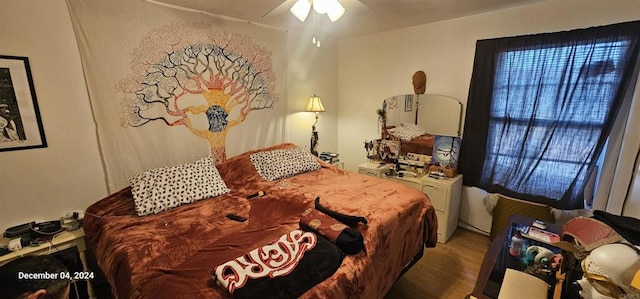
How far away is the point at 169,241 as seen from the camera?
1463 millimetres

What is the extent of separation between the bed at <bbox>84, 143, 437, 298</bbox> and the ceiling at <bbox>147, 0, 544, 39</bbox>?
4.50ft

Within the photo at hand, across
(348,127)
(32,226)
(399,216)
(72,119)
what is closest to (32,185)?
(32,226)

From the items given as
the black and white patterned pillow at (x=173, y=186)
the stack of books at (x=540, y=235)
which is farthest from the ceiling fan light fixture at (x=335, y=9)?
the stack of books at (x=540, y=235)

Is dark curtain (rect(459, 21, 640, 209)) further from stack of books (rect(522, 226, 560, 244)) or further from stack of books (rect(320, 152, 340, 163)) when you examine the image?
stack of books (rect(320, 152, 340, 163))

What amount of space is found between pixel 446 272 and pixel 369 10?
7.14 ft

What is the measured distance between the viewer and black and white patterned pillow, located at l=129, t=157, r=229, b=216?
6.10 ft

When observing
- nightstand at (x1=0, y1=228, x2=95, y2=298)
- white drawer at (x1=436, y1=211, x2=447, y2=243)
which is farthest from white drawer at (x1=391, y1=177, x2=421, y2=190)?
nightstand at (x1=0, y1=228, x2=95, y2=298)

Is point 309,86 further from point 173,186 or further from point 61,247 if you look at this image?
point 61,247

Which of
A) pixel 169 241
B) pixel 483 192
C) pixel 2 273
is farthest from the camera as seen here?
pixel 483 192

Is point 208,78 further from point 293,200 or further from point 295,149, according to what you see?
point 293,200

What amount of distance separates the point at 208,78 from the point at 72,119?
1.05m

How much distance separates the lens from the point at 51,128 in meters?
1.78

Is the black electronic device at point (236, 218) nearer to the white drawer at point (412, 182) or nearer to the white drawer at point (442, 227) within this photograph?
the white drawer at point (412, 182)

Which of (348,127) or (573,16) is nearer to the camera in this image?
A: (573,16)
